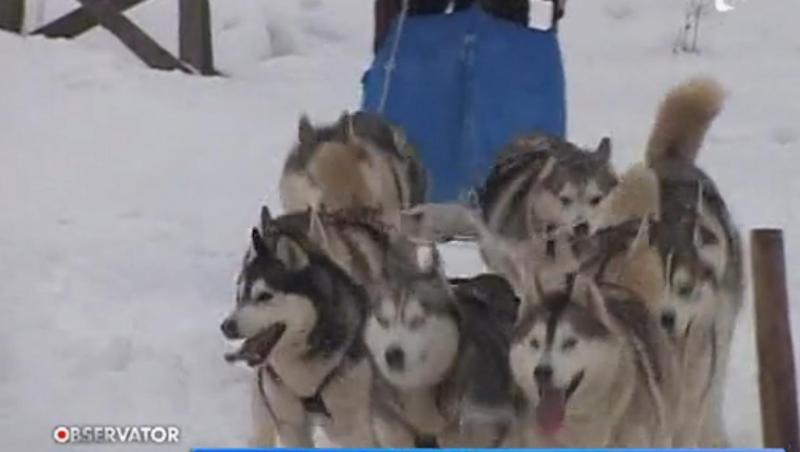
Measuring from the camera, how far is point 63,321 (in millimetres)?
1092

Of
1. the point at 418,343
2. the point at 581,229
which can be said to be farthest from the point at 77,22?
the point at 418,343

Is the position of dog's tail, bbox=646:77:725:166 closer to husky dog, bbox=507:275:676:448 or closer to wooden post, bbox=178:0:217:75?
husky dog, bbox=507:275:676:448

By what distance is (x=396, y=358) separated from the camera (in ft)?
2.88

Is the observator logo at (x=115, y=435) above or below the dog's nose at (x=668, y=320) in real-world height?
below

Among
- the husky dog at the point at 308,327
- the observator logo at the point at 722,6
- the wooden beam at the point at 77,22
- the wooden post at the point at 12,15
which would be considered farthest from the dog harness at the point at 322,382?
the wooden beam at the point at 77,22

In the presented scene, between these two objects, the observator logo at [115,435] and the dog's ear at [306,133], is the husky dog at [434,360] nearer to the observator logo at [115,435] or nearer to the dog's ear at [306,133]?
the observator logo at [115,435]

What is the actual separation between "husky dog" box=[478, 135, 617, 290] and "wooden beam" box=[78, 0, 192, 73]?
580mm

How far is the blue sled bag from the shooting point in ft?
3.73

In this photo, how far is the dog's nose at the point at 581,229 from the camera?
990mm

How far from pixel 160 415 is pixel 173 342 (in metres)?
0.13

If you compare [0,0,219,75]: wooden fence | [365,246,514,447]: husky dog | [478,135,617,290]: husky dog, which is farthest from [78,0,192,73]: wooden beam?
[365,246,514,447]: husky dog

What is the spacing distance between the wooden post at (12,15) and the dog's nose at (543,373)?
82 centimetres

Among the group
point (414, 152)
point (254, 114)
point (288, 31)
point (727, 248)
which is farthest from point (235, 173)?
point (727, 248)

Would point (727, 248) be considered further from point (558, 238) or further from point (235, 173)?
point (235, 173)
